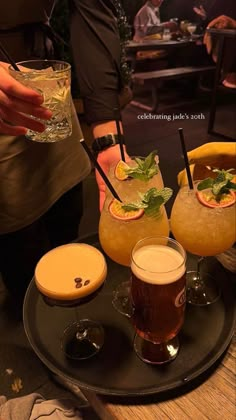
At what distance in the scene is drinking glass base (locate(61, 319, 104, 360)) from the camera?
1.00 metres

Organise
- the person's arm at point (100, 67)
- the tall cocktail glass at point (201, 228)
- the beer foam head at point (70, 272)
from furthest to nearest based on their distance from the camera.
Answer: the person's arm at point (100, 67), the tall cocktail glass at point (201, 228), the beer foam head at point (70, 272)

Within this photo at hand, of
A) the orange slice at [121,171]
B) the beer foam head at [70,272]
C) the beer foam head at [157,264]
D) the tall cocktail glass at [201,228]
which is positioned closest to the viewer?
the beer foam head at [157,264]

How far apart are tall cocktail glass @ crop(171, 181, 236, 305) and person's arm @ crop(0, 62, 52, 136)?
46cm

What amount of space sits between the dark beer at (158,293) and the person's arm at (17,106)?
46 cm

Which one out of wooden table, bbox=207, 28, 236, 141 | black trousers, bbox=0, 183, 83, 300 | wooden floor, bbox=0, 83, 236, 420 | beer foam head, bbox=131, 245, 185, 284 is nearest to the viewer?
beer foam head, bbox=131, 245, 185, 284

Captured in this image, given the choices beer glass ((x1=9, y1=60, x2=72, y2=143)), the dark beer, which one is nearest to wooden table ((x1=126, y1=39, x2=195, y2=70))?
beer glass ((x1=9, y1=60, x2=72, y2=143))

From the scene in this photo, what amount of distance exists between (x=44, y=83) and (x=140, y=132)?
3.89 metres

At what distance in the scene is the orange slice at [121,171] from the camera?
122cm

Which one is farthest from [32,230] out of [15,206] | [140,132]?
[140,132]

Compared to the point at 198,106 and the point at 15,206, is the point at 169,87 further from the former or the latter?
the point at 15,206

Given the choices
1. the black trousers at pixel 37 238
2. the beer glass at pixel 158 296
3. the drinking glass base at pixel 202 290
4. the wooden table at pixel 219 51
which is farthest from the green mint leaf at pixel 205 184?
the wooden table at pixel 219 51

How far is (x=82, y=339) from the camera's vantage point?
40.7 inches

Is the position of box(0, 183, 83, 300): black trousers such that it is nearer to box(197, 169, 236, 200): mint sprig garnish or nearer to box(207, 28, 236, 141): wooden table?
box(197, 169, 236, 200): mint sprig garnish

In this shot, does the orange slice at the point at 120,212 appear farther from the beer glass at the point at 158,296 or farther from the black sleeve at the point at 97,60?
the black sleeve at the point at 97,60
